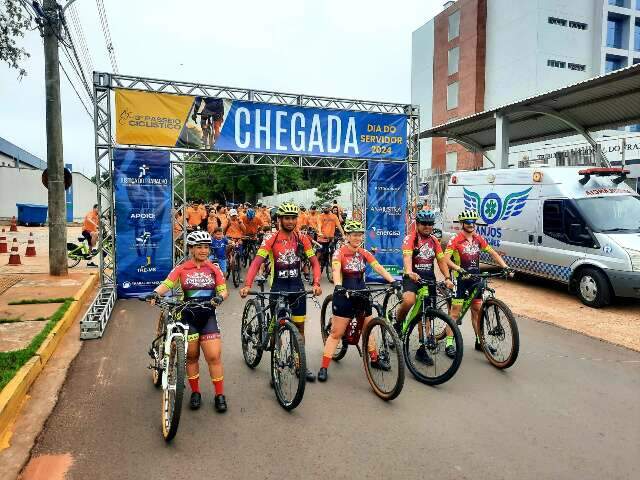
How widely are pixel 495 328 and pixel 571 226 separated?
16.2ft

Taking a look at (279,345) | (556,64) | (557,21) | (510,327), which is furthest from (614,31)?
(279,345)

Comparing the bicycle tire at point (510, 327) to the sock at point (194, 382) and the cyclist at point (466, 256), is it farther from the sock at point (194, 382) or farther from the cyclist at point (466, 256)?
the sock at point (194, 382)

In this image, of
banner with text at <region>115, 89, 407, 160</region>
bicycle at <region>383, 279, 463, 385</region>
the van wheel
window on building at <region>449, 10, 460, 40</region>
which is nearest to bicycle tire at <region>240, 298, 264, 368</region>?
bicycle at <region>383, 279, 463, 385</region>

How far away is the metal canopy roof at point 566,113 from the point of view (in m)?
14.4

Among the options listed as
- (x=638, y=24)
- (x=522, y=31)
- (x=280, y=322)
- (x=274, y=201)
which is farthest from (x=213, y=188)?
(x=280, y=322)

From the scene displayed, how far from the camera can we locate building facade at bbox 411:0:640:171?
36875mm

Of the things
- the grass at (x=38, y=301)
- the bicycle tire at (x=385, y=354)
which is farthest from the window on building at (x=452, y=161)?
the bicycle tire at (x=385, y=354)

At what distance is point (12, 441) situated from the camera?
417 cm

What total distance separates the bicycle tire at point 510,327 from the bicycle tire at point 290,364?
2.63 metres

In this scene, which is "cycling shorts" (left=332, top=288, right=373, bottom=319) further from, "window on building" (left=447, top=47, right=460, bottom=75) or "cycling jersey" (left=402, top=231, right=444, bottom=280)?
"window on building" (left=447, top=47, right=460, bottom=75)

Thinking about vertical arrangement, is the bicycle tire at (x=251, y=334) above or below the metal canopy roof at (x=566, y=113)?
below

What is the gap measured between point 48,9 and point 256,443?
1112 cm

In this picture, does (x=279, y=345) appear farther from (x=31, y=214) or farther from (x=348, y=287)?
(x=31, y=214)

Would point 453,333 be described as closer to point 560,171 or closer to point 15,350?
point 15,350
